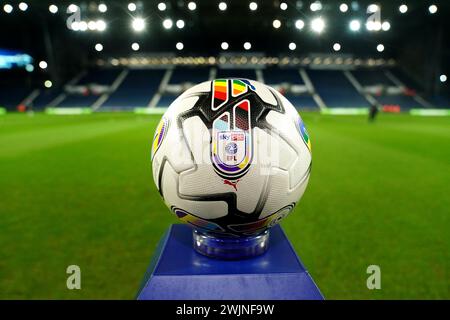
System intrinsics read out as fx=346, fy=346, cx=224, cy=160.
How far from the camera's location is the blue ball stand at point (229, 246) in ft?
5.34

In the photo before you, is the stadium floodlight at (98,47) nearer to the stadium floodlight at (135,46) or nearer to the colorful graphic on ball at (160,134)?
the stadium floodlight at (135,46)

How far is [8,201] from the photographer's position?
434cm

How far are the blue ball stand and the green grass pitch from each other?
919 millimetres

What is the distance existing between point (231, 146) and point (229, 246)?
500 mm

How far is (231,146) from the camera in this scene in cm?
145

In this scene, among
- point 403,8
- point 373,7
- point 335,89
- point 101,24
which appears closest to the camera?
point 373,7

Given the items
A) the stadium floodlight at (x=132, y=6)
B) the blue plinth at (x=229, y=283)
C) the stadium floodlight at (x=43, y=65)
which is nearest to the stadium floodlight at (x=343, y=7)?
the stadium floodlight at (x=132, y=6)

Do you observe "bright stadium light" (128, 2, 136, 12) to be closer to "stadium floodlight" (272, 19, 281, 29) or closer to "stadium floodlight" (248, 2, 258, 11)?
"stadium floodlight" (248, 2, 258, 11)

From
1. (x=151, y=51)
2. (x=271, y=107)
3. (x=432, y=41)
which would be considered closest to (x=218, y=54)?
(x=151, y=51)

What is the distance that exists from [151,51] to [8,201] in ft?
124

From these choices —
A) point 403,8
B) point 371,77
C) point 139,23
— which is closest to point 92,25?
point 139,23

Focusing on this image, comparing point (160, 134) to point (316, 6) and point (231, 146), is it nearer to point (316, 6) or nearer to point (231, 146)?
point (231, 146)

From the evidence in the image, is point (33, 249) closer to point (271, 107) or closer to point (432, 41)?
point (271, 107)

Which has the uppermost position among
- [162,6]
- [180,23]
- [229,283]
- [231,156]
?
[162,6]
